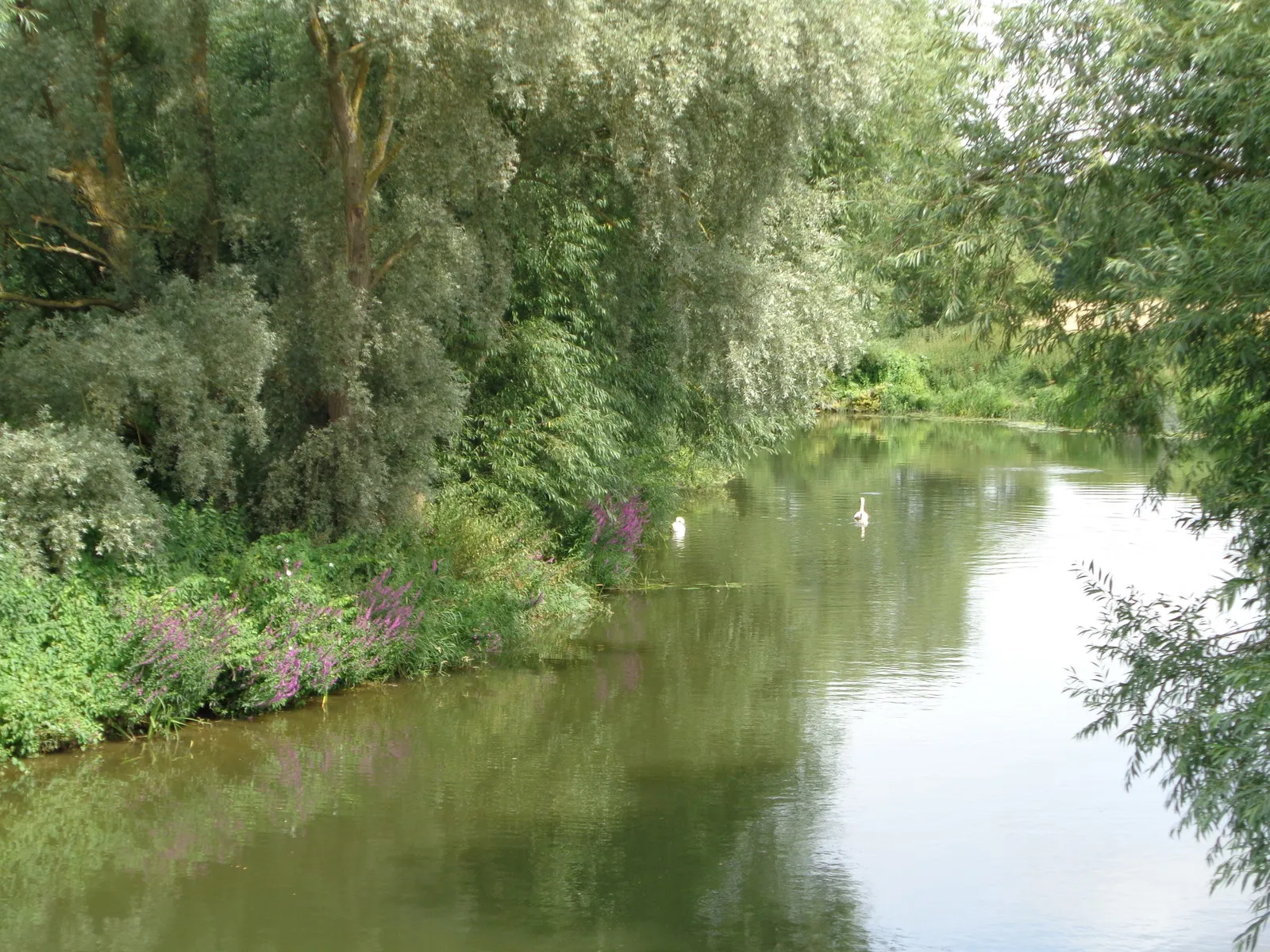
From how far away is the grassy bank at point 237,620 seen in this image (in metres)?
10.9

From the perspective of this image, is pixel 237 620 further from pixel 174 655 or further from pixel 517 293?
pixel 517 293

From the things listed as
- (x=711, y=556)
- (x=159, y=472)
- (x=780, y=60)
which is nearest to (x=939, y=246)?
(x=780, y=60)

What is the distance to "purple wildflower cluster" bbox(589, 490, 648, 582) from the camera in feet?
61.1

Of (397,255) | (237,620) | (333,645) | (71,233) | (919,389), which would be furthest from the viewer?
(919,389)

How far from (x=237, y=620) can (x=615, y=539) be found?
7994 mm

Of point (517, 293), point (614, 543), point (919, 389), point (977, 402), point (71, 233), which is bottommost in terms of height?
point (614, 543)

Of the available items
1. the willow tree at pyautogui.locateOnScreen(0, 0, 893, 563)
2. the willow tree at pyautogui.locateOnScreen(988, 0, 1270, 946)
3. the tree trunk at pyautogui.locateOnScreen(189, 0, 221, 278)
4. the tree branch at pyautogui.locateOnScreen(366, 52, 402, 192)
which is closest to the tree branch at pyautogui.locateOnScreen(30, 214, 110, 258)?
the willow tree at pyautogui.locateOnScreen(0, 0, 893, 563)

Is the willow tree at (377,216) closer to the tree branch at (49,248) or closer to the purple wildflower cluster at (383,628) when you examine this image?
the tree branch at (49,248)

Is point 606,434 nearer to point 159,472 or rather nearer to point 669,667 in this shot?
point 669,667

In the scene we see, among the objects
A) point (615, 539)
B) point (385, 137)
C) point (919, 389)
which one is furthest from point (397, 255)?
point (919, 389)

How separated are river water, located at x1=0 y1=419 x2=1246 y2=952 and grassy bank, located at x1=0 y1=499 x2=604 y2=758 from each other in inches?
14.9

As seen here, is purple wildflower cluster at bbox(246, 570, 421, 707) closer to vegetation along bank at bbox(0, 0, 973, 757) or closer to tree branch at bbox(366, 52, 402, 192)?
vegetation along bank at bbox(0, 0, 973, 757)

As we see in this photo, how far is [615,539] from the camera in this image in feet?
62.6

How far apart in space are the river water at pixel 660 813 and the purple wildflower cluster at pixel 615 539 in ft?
4.49
